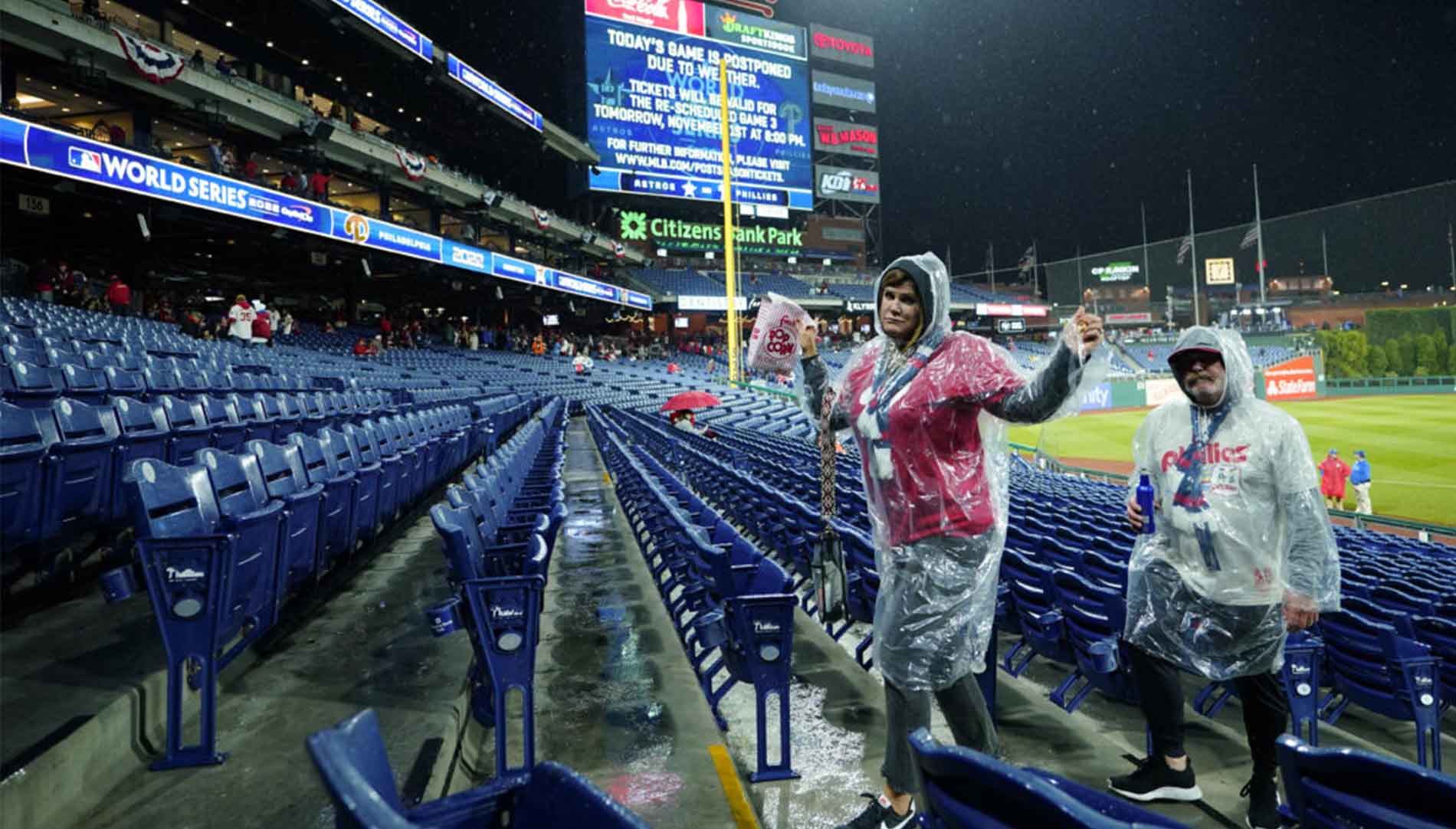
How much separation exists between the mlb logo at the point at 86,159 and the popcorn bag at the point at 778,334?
54.1 ft

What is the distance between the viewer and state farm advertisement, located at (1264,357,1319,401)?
3822 centimetres

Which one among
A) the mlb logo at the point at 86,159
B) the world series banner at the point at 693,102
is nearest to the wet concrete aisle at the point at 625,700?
the mlb logo at the point at 86,159

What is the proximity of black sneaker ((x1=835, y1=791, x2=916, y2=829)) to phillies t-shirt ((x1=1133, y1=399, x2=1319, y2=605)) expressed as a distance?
4.20ft

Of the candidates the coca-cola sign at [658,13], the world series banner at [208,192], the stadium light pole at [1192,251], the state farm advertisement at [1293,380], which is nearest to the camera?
the world series banner at [208,192]

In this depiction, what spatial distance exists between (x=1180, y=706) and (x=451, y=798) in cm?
258

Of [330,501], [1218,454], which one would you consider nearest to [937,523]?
[1218,454]

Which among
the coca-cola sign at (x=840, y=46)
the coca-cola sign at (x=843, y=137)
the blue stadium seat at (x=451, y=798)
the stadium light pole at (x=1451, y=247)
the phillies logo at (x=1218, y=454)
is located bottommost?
the blue stadium seat at (x=451, y=798)

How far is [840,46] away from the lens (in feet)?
176

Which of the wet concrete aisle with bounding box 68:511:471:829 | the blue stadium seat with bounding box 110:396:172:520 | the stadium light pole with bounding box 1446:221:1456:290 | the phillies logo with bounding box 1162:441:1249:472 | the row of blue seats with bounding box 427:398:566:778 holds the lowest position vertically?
the wet concrete aisle with bounding box 68:511:471:829

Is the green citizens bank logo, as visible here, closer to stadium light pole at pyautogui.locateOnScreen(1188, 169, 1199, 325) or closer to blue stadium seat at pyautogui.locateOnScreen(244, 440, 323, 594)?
stadium light pole at pyautogui.locateOnScreen(1188, 169, 1199, 325)

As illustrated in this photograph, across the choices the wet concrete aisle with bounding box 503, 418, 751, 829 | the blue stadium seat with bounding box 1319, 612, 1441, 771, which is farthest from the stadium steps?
the blue stadium seat with bounding box 1319, 612, 1441, 771

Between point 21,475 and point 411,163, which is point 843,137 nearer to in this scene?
point 411,163

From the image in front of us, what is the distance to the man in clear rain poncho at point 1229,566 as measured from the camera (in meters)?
2.64

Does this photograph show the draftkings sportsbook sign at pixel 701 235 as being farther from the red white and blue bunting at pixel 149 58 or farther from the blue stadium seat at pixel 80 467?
the blue stadium seat at pixel 80 467
